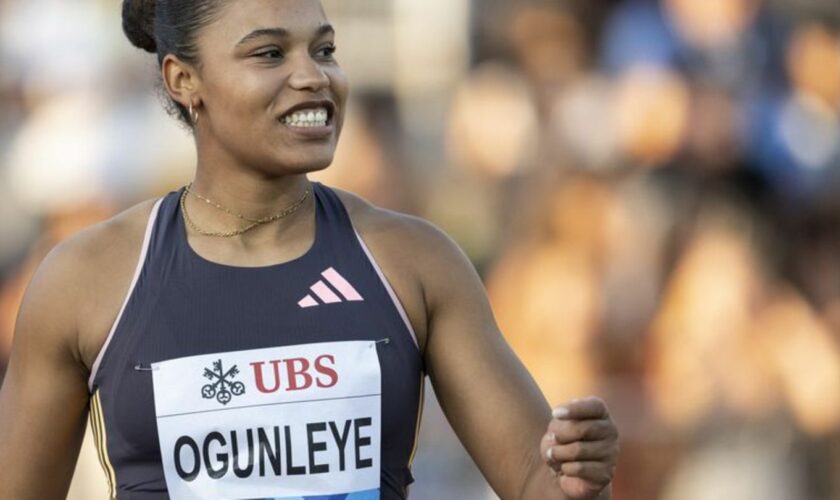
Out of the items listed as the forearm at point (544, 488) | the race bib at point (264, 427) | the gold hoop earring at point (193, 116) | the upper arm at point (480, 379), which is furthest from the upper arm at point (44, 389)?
the forearm at point (544, 488)

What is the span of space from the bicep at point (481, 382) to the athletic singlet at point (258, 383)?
9 centimetres

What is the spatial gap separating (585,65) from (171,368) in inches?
184

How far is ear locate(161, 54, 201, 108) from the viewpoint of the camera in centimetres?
367

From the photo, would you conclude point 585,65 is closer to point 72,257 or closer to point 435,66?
point 435,66

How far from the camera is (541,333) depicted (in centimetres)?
724

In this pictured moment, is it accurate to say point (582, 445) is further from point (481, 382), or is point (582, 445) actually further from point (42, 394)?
point (42, 394)

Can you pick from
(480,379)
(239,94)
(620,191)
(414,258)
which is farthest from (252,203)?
(620,191)

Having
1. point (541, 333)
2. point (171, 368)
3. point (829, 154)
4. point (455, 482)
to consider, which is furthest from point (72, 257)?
Result: point (829, 154)

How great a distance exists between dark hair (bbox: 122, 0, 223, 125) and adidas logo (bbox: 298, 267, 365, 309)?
50cm

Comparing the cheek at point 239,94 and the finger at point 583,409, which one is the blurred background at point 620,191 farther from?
the finger at point 583,409

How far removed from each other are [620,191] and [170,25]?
394cm

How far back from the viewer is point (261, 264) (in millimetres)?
3605

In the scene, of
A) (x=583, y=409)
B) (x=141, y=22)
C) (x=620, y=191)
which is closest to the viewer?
(x=583, y=409)

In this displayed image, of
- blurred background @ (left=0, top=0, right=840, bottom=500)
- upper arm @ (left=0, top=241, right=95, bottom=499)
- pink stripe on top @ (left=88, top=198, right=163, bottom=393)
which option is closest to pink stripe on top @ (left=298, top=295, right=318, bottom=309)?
pink stripe on top @ (left=88, top=198, right=163, bottom=393)
